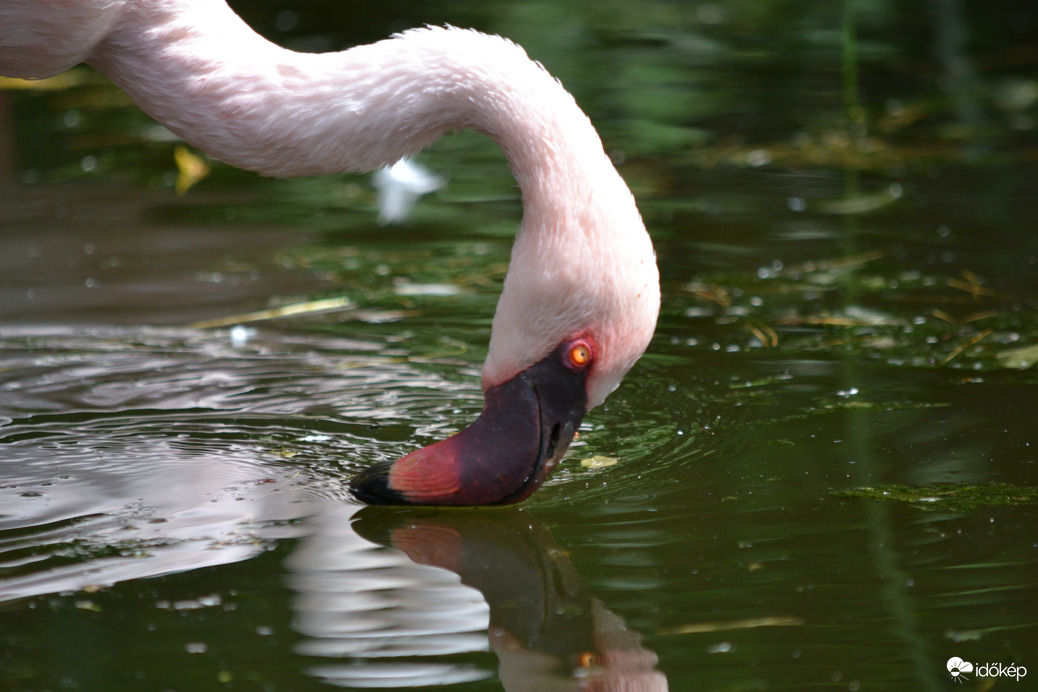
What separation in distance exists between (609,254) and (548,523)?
0.70 meters

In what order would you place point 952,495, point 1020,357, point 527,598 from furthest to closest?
point 1020,357, point 952,495, point 527,598

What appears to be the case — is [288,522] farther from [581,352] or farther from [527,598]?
[581,352]

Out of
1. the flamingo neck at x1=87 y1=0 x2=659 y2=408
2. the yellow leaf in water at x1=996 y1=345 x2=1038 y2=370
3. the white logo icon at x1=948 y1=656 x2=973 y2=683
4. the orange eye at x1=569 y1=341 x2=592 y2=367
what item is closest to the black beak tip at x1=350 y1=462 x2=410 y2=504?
the flamingo neck at x1=87 y1=0 x2=659 y2=408

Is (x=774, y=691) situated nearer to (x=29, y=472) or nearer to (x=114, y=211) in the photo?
(x=29, y=472)

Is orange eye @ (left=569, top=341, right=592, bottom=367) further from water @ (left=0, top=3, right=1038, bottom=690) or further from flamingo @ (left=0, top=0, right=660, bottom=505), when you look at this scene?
water @ (left=0, top=3, right=1038, bottom=690)

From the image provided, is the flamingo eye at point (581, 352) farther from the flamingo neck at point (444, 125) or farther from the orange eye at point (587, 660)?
the orange eye at point (587, 660)

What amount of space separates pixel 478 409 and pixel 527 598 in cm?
115

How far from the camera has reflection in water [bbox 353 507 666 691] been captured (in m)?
2.54

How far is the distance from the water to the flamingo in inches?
8.3

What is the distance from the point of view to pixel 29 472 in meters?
3.47

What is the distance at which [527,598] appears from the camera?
114 inches

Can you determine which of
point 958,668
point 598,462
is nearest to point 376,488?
point 598,462

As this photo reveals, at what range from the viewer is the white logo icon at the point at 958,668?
8.23 feet

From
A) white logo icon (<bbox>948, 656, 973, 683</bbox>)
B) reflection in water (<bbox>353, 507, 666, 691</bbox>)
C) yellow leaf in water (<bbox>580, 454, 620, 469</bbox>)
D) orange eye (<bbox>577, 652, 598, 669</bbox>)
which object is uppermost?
yellow leaf in water (<bbox>580, 454, 620, 469</bbox>)
